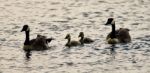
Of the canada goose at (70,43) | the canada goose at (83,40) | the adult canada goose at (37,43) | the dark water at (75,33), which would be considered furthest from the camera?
the canada goose at (83,40)

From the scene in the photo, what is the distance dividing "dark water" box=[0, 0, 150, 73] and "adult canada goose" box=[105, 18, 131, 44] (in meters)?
0.32

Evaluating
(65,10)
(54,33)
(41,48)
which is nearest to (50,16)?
(65,10)

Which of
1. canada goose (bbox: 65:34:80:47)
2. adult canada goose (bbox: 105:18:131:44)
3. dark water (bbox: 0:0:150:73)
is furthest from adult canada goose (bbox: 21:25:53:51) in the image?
adult canada goose (bbox: 105:18:131:44)

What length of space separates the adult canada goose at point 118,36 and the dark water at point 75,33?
0.32 m

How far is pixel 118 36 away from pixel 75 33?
2.18 m

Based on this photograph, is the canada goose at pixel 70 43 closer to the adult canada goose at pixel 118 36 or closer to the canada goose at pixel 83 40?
the canada goose at pixel 83 40

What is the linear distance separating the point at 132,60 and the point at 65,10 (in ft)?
44.8

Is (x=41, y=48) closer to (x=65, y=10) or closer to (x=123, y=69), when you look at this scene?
(x=123, y=69)

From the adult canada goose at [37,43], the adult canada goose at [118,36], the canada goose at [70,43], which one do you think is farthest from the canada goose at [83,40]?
the adult canada goose at [37,43]

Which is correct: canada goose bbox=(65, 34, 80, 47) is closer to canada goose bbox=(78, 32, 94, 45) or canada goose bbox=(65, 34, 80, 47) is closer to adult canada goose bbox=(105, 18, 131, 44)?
canada goose bbox=(78, 32, 94, 45)

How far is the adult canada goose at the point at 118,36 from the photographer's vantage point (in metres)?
34.3

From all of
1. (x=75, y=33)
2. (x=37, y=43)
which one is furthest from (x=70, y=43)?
(x=75, y=33)

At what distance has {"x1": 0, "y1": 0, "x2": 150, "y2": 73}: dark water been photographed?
29.0 meters

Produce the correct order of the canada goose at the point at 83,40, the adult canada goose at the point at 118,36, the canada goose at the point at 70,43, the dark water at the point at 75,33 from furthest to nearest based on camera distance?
the adult canada goose at the point at 118,36 < the canada goose at the point at 83,40 < the canada goose at the point at 70,43 < the dark water at the point at 75,33
